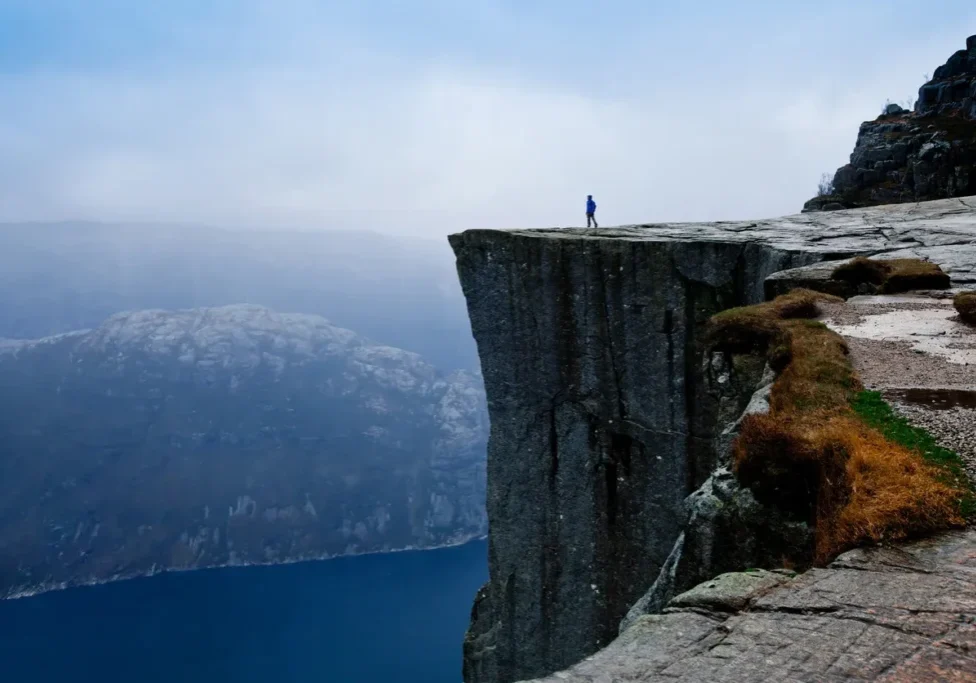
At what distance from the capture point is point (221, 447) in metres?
147

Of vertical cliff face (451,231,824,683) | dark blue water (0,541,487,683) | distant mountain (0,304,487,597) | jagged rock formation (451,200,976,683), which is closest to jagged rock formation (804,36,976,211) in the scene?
jagged rock formation (451,200,976,683)

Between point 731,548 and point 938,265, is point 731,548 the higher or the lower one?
the lower one

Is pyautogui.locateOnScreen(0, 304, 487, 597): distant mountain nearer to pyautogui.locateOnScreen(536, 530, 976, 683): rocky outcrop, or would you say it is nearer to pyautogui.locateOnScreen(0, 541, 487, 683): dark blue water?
pyautogui.locateOnScreen(0, 541, 487, 683): dark blue water

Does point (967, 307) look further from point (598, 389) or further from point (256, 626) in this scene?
point (256, 626)

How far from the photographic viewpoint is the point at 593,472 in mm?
20094

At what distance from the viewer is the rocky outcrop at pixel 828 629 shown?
385cm

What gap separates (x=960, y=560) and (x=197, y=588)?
116 metres

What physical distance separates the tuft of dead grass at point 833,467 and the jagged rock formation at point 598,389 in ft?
30.9

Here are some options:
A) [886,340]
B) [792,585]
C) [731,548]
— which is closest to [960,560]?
[792,585]

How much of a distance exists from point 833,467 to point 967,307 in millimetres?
6513

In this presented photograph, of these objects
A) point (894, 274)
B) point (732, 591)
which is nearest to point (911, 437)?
point (732, 591)

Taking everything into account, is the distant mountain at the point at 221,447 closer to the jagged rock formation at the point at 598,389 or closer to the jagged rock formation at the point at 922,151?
the jagged rock formation at the point at 922,151

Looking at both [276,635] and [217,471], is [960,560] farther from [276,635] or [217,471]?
[217,471]

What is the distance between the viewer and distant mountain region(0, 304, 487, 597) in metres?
120
